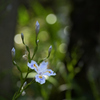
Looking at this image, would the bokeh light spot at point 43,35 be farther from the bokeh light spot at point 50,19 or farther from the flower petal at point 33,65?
the flower petal at point 33,65

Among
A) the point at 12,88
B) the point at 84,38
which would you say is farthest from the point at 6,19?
the point at 84,38

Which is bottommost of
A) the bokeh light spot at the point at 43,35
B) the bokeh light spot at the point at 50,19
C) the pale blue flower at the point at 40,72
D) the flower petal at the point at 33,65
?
the bokeh light spot at the point at 43,35

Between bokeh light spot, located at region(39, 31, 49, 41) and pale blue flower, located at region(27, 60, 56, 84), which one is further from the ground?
pale blue flower, located at region(27, 60, 56, 84)

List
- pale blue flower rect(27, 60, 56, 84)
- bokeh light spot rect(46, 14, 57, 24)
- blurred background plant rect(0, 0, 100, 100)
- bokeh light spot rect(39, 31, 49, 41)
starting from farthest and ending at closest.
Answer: bokeh light spot rect(39, 31, 49, 41) < bokeh light spot rect(46, 14, 57, 24) < blurred background plant rect(0, 0, 100, 100) < pale blue flower rect(27, 60, 56, 84)

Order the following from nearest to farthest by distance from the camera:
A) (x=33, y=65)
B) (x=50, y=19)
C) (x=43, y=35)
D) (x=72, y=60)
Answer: (x=33, y=65)
(x=72, y=60)
(x=50, y=19)
(x=43, y=35)

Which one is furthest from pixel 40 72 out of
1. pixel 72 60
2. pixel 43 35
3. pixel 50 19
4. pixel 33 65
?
pixel 43 35

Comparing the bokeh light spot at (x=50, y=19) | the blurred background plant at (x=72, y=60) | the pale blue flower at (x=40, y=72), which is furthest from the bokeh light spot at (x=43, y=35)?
the pale blue flower at (x=40, y=72)

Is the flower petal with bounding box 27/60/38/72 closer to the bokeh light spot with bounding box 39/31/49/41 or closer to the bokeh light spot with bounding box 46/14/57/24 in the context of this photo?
the bokeh light spot with bounding box 46/14/57/24

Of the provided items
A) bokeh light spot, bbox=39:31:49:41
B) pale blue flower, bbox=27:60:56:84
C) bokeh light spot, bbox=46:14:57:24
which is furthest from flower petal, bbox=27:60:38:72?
bokeh light spot, bbox=39:31:49:41

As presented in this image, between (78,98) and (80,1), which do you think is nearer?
(78,98)

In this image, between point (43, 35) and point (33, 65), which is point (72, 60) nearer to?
point (33, 65)

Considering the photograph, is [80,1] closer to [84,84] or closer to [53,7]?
[84,84]
